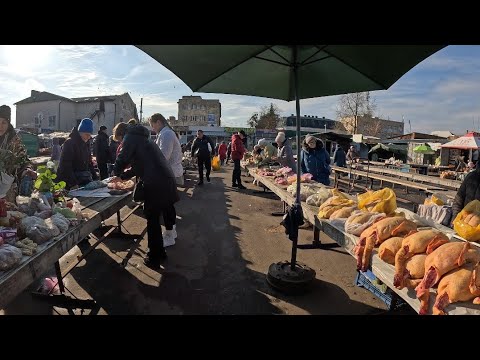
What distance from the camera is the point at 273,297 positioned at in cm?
369

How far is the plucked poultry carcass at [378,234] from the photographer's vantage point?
2768 mm

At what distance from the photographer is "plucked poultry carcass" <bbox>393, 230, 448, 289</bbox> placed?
2.30 m

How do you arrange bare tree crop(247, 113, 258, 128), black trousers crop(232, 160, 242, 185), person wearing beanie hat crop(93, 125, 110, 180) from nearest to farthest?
person wearing beanie hat crop(93, 125, 110, 180) → black trousers crop(232, 160, 242, 185) → bare tree crop(247, 113, 258, 128)

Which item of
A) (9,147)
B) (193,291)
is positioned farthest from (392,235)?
(9,147)

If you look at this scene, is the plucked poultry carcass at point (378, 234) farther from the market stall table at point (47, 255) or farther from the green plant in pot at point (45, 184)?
the green plant in pot at point (45, 184)

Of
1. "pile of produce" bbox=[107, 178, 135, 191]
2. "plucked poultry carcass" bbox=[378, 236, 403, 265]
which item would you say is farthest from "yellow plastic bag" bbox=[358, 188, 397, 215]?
"pile of produce" bbox=[107, 178, 135, 191]

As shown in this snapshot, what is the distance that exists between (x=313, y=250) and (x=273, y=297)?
1.94 m

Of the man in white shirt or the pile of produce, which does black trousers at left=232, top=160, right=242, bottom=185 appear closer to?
the man in white shirt

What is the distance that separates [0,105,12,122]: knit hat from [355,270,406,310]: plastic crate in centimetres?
480

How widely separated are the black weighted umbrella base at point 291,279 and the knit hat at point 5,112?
4003mm

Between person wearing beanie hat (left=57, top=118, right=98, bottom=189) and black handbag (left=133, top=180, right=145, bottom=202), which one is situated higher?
person wearing beanie hat (left=57, top=118, right=98, bottom=189)
